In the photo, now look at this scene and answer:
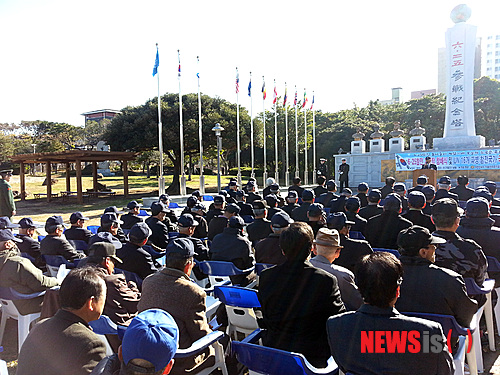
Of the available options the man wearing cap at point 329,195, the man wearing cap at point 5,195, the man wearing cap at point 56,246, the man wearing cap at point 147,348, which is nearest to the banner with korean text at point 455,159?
the man wearing cap at point 329,195

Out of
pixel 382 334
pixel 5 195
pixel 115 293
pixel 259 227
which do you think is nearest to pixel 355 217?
pixel 259 227

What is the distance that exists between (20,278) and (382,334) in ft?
11.4

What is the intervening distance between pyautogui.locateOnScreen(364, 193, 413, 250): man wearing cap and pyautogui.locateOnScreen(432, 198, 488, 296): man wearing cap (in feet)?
5.16

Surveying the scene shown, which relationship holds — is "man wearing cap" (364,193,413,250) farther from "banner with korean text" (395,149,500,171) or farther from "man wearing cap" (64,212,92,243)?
"banner with korean text" (395,149,500,171)

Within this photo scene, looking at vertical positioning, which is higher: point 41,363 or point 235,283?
point 41,363

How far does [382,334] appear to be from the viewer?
1787 millimetres

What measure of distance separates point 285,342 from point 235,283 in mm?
2050

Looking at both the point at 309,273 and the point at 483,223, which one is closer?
the point at 309,273

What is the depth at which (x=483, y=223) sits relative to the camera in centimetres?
418

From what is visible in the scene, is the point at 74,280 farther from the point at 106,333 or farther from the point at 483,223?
the point at 483,223

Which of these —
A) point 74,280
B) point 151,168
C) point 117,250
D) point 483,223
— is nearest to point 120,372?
point 74,280

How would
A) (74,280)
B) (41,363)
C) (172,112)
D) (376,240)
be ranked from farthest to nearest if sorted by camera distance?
(172,112), (376,240), (74,280), (41,363)

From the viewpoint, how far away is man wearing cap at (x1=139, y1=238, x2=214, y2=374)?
2707mm

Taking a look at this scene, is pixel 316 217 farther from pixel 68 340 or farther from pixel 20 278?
pixel 68 340
